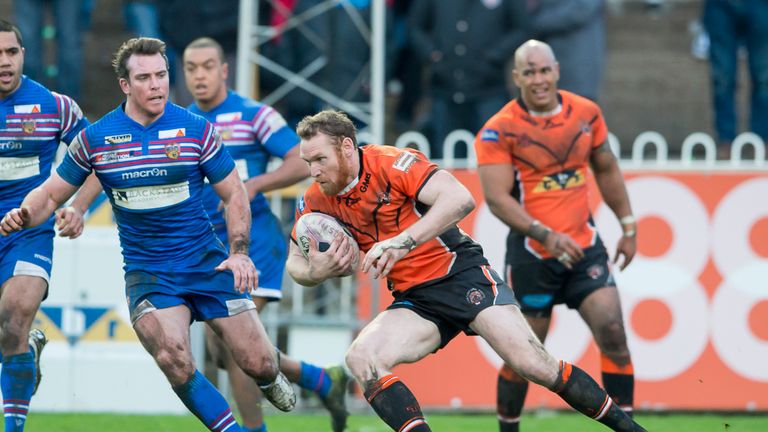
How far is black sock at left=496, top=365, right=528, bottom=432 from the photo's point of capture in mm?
8516

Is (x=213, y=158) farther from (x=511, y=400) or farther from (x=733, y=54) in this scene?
(x=733, y=54)

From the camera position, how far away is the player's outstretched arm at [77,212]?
7.15 meters

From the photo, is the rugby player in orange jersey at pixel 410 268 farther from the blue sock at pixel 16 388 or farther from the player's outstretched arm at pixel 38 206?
the blue sock at pixel 16 388

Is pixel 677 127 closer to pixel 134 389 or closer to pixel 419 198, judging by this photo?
pixel 134 389

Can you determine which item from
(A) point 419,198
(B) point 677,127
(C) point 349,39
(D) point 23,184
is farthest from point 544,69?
(B) point 677,127

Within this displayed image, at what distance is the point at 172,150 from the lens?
7.15 meters

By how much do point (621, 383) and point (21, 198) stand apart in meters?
3.95

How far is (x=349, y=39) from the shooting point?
12.3 m

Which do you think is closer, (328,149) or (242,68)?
(328,149)

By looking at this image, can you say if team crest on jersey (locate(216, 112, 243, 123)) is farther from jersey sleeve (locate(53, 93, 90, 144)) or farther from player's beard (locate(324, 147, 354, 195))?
player's beard (locate(324, 147, 354, 195))

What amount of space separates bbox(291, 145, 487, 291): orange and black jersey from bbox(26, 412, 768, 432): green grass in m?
2.90

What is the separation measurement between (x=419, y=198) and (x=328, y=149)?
55cm

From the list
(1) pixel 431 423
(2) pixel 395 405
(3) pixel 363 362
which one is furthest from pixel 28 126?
(1) pixel 431 423

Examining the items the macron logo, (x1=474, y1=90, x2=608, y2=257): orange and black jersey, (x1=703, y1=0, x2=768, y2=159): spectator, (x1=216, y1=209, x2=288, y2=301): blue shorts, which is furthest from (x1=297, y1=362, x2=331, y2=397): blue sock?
(x1=703, y1=0, x2=768, y2=159): spectator
